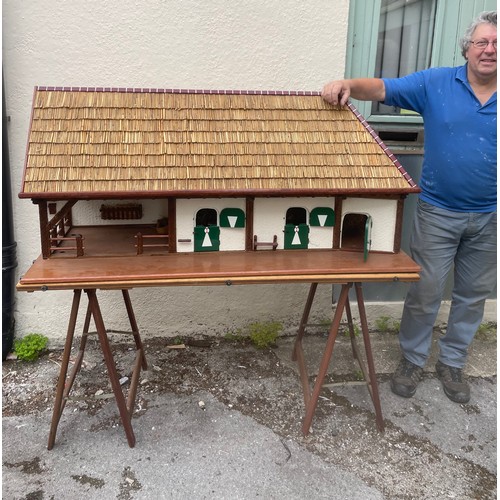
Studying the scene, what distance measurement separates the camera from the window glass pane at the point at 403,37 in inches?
169

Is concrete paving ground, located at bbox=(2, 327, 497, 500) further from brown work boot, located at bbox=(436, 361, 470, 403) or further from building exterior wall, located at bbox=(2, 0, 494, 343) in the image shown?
building exterior wall, located at bbox=(2, 0, 494, 343)

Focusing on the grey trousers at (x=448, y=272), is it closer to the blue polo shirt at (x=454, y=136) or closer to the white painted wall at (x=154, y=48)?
the blue polo shirt at (x=454, y=136)

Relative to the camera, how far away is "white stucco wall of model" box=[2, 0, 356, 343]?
3.76 metres

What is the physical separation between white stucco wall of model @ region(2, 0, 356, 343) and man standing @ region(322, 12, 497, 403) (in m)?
0.90

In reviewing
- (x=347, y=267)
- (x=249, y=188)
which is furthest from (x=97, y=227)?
(x=347, y=267)

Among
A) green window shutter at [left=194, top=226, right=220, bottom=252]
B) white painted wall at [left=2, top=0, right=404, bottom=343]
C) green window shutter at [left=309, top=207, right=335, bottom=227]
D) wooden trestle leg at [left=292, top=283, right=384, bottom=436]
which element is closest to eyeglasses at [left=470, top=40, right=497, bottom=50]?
white painted wall at [left=2, top=0, right=404, bottom=343]

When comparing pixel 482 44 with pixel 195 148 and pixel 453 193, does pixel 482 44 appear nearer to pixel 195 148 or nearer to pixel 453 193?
pixel 453 193

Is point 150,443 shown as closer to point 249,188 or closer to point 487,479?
point 249,188

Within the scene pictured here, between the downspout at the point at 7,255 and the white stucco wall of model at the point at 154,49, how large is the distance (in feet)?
0.27

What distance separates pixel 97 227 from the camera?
343 cm

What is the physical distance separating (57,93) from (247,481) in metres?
2.76

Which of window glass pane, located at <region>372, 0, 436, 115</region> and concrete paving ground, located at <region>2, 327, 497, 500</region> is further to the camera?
window glass pane, located at <region>372, 0, 436, 115</region>

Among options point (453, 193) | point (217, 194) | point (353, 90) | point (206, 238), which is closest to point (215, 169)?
point (217, 194)

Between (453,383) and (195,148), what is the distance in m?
2.81
